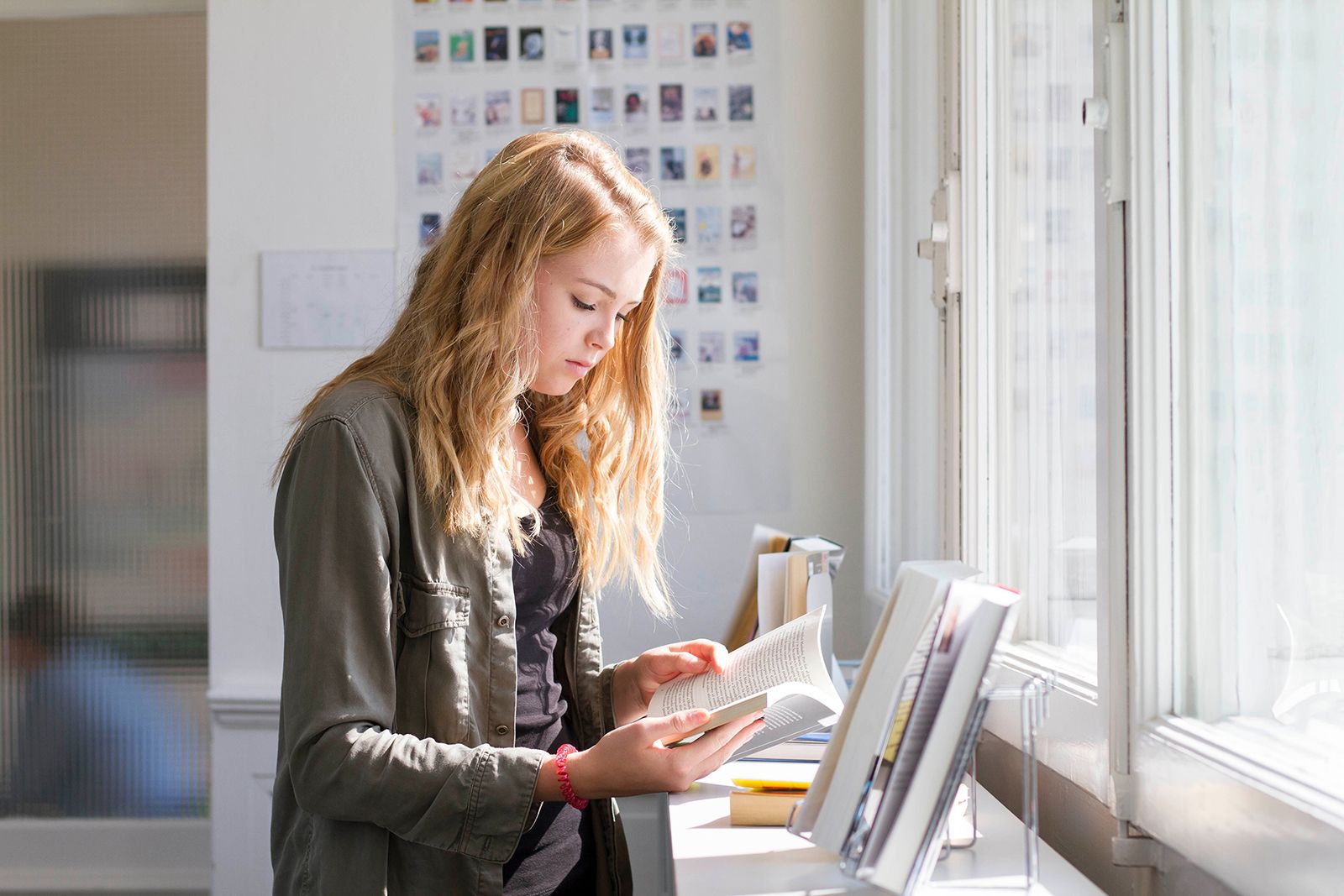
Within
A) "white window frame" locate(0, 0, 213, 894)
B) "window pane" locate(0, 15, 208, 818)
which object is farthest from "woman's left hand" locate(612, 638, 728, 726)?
"white window frame" locate(0, 0, 213, 894)

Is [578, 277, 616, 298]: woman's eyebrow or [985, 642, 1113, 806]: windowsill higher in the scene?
[578, 277, 616, 298]: woman's eyebrow

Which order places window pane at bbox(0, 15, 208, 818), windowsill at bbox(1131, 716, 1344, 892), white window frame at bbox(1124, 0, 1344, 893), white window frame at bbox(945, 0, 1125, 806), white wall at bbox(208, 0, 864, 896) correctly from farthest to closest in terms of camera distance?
window pane at bbox(0, 15, 208, 818), white wall at bbox(208, 0, 864, 896), white window frame at bbox(945, 0, 1125, 806), white window frame at bbox(1124, 0, 1344, 893), windowsill at bbox(1131, 716, 1344, 892)

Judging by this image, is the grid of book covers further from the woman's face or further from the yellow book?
the yellow book

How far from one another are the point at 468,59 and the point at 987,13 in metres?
1.23

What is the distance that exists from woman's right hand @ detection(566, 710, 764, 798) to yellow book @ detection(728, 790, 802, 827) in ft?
0.15

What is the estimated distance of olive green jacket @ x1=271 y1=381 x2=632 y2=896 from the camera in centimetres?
96

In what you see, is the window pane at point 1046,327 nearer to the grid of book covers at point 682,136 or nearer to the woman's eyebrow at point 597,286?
the woman's eyebrow at point 597,286

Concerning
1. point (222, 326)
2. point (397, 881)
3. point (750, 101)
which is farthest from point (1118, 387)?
point (222, 326)

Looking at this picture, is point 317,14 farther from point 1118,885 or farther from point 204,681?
point 1118,885

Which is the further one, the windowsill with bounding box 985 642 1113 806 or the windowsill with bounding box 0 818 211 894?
the windowsill with bounding box 0 818 211 894

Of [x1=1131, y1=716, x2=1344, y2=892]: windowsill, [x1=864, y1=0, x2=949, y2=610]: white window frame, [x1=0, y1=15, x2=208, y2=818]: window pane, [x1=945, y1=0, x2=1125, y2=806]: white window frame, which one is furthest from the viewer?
[x1=0, y1=15, x2=208, y2=818]: window pane

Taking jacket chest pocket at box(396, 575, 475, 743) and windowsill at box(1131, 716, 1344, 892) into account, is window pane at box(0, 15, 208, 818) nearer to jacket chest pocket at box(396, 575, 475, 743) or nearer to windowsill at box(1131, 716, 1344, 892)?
jacket chest pocket at box(396, 575, 475, 743)

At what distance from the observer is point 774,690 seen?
0.91m

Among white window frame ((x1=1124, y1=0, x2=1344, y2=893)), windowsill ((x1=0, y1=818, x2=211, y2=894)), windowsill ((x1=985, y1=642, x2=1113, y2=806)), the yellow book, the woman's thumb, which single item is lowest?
windowsill ((x1=0, y1=818, x2=211, y2=894))
